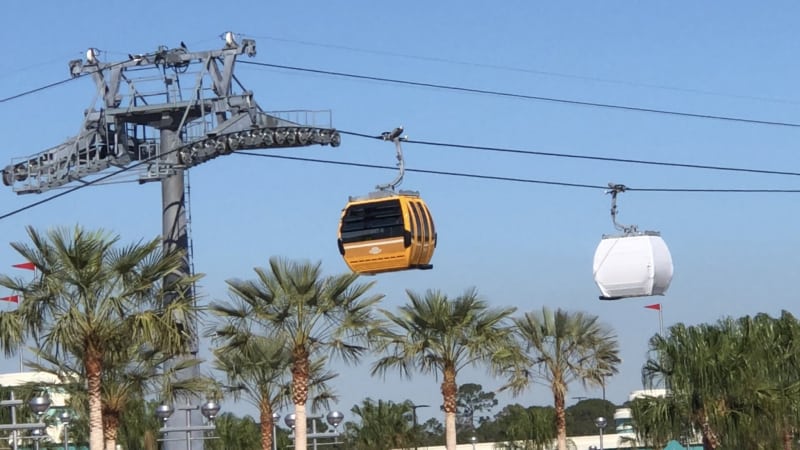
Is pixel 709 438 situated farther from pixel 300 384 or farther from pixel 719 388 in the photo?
pixel 300 384

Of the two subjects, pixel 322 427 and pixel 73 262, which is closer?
pixel 73 262

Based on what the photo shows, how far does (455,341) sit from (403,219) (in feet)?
25.4

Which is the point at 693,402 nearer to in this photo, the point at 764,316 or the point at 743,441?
the point at 743,441

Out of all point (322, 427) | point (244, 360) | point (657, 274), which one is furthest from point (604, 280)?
point (322, 427)

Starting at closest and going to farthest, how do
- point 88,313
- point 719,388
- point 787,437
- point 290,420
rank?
point 88,313 → point 290,420 → point 719,388 → point 787,437

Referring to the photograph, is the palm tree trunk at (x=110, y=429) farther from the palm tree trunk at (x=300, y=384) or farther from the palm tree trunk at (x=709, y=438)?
the palm tree trunk at (x=709, y=438)

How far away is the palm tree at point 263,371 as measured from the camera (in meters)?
40.1

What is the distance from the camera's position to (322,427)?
122m

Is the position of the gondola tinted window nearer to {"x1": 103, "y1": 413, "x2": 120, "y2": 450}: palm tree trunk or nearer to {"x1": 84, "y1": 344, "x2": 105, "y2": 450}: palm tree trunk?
{"x1": 103, "y1": 413, "x2": 120, "y2": 450}: palm tree trunk

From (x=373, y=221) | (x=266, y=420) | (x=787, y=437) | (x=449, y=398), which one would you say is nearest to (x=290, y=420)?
(x=266, y=420)

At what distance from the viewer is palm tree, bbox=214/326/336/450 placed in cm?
4006

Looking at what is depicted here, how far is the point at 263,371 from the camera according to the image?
148 feet

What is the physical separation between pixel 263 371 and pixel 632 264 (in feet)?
41.4

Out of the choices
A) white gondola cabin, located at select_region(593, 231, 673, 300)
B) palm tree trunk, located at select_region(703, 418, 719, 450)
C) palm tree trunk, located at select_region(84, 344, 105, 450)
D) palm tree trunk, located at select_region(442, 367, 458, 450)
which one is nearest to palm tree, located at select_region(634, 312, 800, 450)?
palm tree trunk, located at select_region(703, 418, 719, 450)
